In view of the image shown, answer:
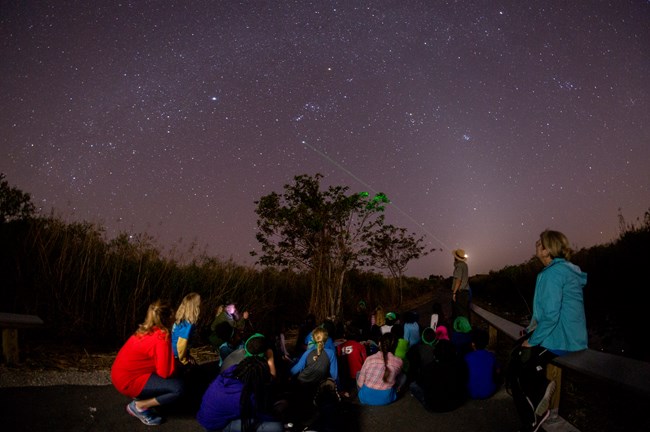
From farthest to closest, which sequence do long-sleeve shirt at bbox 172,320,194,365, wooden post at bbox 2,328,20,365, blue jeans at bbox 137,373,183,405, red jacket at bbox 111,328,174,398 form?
wooden post at bbox 2,328,20,365 < long-sleeve shirt at bbox 172,320,194,365 < blue jeans at bbox 137,373,183,405 < red jacket at bbox 111,328,174,398

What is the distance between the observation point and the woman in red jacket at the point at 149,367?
448cm

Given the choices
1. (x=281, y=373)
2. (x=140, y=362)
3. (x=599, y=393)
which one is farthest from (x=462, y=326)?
(x=140, y=362)

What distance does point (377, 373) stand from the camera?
5781 millimetres

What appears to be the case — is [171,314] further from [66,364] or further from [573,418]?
[573,418]

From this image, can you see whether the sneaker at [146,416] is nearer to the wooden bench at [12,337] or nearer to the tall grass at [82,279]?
the wooden bench at [12,337]

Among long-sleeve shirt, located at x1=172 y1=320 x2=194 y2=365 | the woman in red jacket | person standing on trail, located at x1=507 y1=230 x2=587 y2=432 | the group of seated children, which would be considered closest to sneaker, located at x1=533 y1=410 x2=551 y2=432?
person standing on trail, located at x1=507 y1=230 x2=587 y2=432

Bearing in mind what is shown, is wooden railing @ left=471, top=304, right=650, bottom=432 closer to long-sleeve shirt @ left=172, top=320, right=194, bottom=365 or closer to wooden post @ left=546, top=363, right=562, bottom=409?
wooden post @ left=546, top=363, right=562, bottom=409

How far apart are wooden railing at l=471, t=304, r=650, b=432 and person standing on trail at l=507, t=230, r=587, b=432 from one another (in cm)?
27

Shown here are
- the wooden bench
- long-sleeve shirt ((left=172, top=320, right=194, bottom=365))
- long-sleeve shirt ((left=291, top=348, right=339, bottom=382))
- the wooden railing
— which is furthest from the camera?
the wooden bench

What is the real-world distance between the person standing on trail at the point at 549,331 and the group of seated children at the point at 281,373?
6.05 feet

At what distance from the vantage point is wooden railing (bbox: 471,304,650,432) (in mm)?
3235

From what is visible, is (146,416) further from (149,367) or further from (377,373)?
(377,373)

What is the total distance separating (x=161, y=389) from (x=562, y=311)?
4.19 metres

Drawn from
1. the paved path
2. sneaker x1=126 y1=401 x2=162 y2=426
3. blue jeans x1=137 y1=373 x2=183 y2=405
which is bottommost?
the paved path
